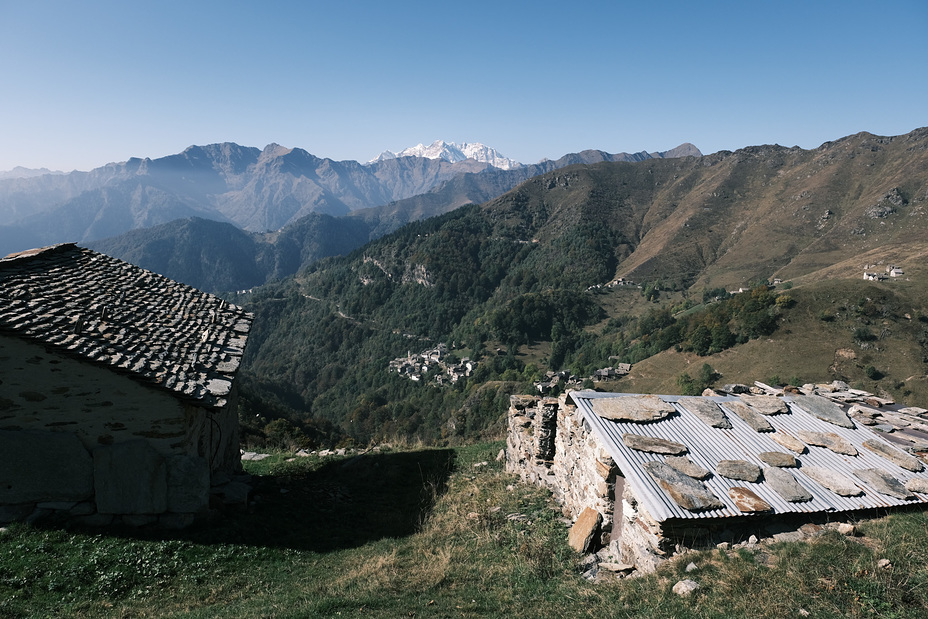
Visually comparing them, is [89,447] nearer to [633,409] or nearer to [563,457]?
[563,457]

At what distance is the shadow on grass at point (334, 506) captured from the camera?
10234mm

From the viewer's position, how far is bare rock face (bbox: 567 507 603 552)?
9023mm

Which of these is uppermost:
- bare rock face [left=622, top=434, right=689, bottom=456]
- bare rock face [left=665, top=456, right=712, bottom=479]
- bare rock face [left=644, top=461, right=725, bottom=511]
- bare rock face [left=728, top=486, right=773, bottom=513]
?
bare rock face [left=622, top=434, right=689, bottom=456]

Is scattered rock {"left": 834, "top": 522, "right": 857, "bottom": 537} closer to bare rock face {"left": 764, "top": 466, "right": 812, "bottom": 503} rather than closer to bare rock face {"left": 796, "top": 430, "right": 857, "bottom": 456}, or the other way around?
bare rock face {"left": 764, "top": 466, "right": 812, "bottom": 503}

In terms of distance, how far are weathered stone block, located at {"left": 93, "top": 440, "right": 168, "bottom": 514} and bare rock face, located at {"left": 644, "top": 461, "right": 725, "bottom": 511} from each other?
34.2ft

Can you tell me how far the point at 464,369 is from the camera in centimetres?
11019

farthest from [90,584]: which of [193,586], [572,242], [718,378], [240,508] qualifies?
[572,242]

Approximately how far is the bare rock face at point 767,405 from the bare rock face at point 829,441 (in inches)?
34.6

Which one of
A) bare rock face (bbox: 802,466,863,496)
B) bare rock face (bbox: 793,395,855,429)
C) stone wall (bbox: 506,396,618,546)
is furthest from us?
bare rock face (bbox: 793,395,855,429)

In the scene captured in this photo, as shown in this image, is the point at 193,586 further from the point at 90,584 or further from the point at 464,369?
the point at 464,369

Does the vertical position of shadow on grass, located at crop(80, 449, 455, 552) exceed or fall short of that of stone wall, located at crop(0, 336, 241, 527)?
it falls short

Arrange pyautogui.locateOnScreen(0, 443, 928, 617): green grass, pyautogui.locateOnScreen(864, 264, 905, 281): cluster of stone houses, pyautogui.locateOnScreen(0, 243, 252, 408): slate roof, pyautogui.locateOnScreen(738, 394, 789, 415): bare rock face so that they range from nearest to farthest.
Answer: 1. pyautogui.locateOnScreen(0, 443, 928, 617): green grass
2. pyautogui.locateOnScreen(0, 243, 252, 408): slate roof
3. pyautogui.locateOnScreen(738, 394, 789, 415): bare rock face
4. pyautogui.locateOnScreen(864, 264, 905, 281): cluster of stone houses

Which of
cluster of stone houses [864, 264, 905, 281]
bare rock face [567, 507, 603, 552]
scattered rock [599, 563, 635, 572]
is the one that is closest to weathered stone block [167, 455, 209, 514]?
bare rock face [567, 507, 603, 552]

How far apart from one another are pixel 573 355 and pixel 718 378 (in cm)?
5087
